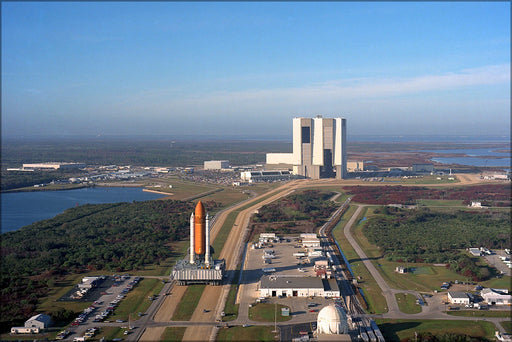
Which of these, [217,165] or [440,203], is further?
[217,165]

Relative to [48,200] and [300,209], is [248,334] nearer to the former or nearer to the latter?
[300,209]

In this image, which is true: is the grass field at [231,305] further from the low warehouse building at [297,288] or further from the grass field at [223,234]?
the grass field at [223,234]

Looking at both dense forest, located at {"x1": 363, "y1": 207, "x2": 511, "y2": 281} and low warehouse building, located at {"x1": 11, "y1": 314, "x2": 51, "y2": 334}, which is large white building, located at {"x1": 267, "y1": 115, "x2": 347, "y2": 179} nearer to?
dense forest, located at {"x1": 363, "y1": 207, "x2": 511, "y2": 281}

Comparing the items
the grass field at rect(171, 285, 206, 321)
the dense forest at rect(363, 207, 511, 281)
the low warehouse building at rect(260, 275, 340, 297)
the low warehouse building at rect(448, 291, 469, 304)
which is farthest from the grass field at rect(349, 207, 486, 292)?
the grass field at rect(171, 285, 206, 321)

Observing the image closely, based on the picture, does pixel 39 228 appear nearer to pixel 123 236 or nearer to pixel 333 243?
pixel 123 236

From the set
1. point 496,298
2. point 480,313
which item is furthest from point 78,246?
point 496,298

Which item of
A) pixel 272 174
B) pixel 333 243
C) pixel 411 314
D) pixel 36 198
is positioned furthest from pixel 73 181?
pixel 411 314
